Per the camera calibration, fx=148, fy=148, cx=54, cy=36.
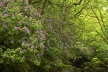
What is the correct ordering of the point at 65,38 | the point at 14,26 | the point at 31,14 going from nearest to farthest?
1. the point at 14,26
2. the point at 31,14
3. the point at 65,38

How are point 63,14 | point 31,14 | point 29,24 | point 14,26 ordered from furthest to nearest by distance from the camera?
point 63,14
point 31,14
point 29,24
point 14,26

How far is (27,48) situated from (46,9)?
7004mm

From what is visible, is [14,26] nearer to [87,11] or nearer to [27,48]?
[27,48]

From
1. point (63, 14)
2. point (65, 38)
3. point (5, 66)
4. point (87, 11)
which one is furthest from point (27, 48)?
point (87, 11)

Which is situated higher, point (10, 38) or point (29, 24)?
point (29, 24)

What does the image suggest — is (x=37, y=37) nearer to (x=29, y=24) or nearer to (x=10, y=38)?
(x=29, y=24)

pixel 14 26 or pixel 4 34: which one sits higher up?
pixel 14 26

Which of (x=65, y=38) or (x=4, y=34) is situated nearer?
(x=4, y=34)

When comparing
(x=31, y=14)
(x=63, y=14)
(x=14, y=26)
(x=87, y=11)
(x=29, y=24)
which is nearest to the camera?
(x=14, y=26)

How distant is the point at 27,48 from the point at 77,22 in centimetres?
904

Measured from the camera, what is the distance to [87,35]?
13.1m

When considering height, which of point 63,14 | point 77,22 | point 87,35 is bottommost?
point 87,35

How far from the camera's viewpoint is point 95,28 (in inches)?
528

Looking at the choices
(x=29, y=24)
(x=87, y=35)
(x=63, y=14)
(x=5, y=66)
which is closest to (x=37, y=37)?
(x=29, y=24)
